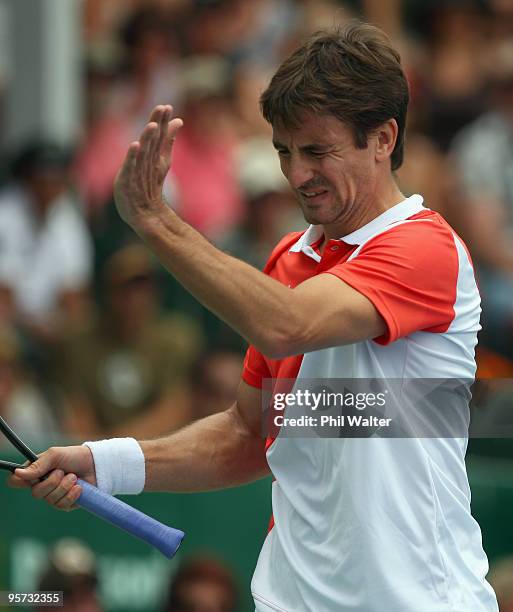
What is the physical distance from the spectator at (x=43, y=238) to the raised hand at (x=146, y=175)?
15.8 ft

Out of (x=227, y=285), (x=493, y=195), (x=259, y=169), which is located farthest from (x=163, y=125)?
(x=259, y=169)

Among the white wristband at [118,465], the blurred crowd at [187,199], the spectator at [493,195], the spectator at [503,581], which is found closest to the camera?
the white wristband at [118,465]

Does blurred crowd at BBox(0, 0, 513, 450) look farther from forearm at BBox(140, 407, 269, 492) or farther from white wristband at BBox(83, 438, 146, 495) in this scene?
white wristband at BBox(83, 438, 146, 495)

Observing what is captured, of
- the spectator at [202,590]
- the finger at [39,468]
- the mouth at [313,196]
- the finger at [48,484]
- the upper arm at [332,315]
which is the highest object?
the mouth at [313,196]

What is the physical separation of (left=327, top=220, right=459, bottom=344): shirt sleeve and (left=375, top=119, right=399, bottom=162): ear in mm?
191

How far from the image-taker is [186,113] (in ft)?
28.0

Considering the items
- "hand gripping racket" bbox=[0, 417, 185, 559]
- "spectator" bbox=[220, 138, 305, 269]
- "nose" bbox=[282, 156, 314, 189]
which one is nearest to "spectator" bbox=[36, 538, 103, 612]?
"hand gripping racket" bbox=[0, 417, 185, 559]

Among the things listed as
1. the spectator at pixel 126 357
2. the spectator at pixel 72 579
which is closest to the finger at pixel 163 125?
the spectator at pixel 72 579

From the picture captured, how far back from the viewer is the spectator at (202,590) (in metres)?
5.92

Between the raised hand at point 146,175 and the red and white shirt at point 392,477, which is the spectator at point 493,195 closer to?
the red and white shirt at point 392,477

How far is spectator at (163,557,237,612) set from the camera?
19.4 feet

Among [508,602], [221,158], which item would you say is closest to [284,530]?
[508,602]

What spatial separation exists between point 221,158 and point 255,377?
15.7 ft

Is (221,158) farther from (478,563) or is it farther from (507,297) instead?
(478,563)
